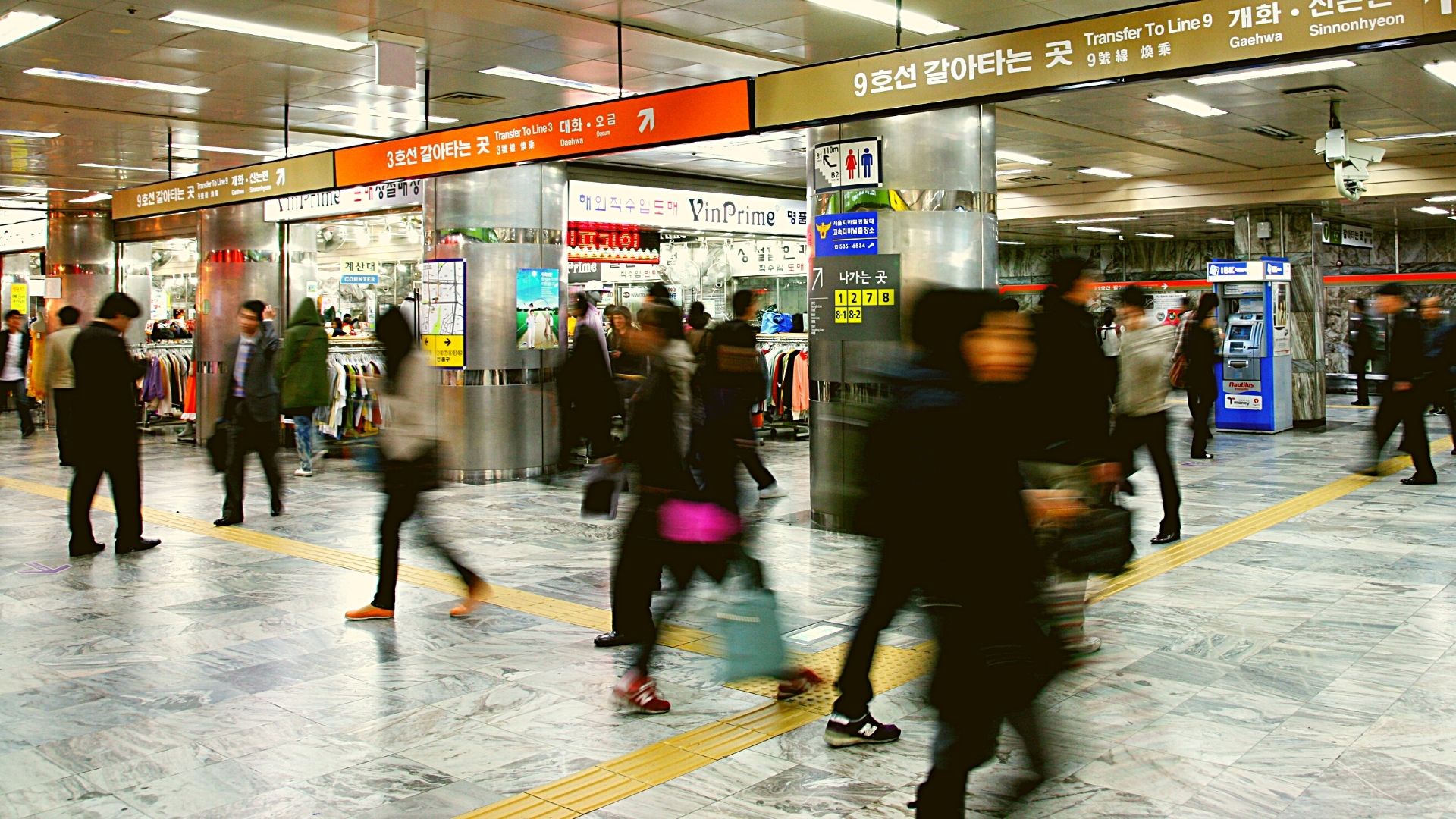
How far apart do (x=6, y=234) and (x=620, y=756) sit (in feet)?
73.3

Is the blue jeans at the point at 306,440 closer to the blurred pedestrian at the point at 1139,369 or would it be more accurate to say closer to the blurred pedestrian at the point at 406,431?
the blurred pedestrian at the point at 406,431

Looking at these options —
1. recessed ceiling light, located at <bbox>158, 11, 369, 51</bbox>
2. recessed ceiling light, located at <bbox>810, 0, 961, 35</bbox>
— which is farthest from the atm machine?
recessed ceiling light, located at <bbox>158, 11, 369, 51</bbox>

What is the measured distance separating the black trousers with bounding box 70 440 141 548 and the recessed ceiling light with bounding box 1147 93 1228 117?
9.52 metres

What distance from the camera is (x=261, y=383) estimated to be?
8.87m

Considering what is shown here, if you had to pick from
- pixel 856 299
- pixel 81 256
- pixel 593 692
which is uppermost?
pixel 81 256

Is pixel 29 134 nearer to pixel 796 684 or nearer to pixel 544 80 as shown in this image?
pixel 544 80

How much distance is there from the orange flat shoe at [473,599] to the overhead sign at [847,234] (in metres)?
3.65

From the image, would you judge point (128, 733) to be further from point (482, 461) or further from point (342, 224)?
point (342, 224)

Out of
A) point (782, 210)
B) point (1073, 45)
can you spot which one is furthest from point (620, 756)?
point (782, 210)

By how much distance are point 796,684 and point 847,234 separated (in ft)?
14.2

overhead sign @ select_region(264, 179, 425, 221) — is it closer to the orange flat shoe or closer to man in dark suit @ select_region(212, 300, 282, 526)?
man in dark suit @ select_region(212, 300, 282, 526)

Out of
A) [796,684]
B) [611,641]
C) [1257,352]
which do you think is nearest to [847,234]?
[611,641]

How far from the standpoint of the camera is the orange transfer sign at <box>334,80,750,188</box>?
720 centimetres

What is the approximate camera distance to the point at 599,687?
4.94m
